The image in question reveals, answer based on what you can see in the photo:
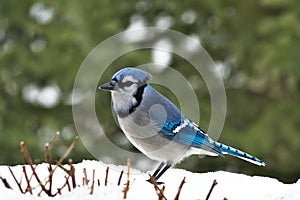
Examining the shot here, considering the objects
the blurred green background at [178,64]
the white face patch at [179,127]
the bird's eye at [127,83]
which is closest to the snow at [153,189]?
the white face patch at [179,127]

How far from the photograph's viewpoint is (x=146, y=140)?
2.49 m

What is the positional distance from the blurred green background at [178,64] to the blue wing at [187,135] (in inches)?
110

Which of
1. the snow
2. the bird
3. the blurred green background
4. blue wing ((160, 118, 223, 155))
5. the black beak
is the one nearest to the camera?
the snow

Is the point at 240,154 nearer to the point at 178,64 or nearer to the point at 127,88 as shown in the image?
the point at 127,88

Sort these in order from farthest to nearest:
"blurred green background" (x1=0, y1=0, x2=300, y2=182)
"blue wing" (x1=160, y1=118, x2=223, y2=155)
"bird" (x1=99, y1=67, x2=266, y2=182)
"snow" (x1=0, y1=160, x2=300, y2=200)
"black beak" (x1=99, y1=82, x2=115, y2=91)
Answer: "blurred green background" (x1=0, y1=0, x2=300, y2=182), "blue wing" (x1=160, y1=118, x2=223, y2=155), "bird" (x1=99, y1=67, x2=266, y2=182), "black beak" (x1=99, y1=82, x2=115, y2=91), "snow" (x1=0, y1=160, x2=300, y2=200)

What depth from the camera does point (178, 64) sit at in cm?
730

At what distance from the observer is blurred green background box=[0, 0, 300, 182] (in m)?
6.13

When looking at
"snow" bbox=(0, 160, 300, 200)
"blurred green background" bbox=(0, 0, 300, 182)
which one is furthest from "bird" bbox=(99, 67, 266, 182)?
"blurred green background" bbox=(0, 0, 300, 182)

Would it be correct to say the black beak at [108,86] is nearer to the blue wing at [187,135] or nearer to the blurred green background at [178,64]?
the blue wing at [187,135]

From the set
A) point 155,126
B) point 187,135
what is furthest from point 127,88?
point 187,135

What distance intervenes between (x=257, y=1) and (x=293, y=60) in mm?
1478

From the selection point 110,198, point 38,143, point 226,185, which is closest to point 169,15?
point 38,143

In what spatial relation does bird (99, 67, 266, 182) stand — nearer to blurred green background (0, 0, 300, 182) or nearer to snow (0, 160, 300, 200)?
snow (0, 160, 300, 200)

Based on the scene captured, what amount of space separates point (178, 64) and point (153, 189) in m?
5.03
